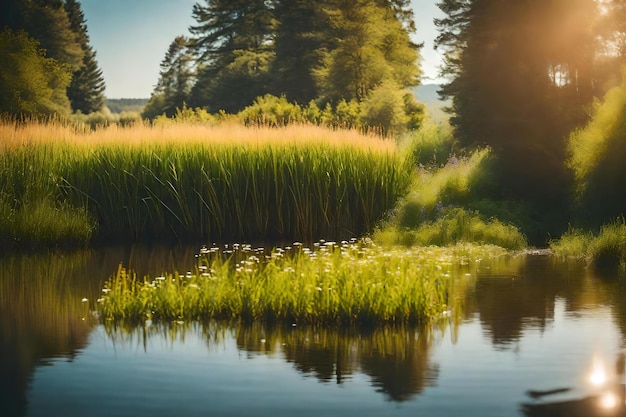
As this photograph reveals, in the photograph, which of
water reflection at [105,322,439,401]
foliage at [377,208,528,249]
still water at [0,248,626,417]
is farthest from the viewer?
foliage at [377,208,528,249]

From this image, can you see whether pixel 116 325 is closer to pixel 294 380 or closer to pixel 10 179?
pixel 294 380

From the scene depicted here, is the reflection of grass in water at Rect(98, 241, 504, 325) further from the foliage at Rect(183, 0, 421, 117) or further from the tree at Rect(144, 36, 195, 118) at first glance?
the tree at Rect(144, 36, 195, 118)

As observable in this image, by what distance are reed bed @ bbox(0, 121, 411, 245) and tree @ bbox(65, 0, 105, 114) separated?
5090 centimetres

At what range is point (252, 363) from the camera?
793 cm

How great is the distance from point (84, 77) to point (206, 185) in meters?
55.2

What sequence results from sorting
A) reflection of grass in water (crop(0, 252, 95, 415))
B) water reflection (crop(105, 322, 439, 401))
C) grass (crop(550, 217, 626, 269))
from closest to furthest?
1. water reflection (crop(105, 322, 439, 401))
2. reflection of grass in water (crop(0, 252, 95, 415))
3. grass (crop(550, 217, 626, 269))

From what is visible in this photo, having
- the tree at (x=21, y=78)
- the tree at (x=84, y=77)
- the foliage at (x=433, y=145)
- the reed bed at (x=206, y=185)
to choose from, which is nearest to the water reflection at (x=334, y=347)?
the reed bed at (x=206, y=185)

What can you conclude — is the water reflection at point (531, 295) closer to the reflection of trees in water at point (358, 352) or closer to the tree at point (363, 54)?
the reflection of trees in water at point (358, 352)

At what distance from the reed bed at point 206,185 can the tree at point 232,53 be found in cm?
3339

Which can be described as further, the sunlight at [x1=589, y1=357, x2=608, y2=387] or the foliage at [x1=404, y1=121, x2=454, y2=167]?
the foliage at [x1=404, y1=121, x2=454, y2=167]

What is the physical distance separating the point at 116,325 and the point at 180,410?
329 cm

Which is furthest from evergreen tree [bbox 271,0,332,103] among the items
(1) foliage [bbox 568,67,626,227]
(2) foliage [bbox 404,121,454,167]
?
(1) foliage [bbox 568,67,626,227]

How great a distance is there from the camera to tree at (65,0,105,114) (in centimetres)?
6788

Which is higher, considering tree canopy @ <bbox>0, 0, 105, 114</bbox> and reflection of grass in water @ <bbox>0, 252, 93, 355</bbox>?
tree canopy @ <bbox>0, 0, 105, 114</bbox>
